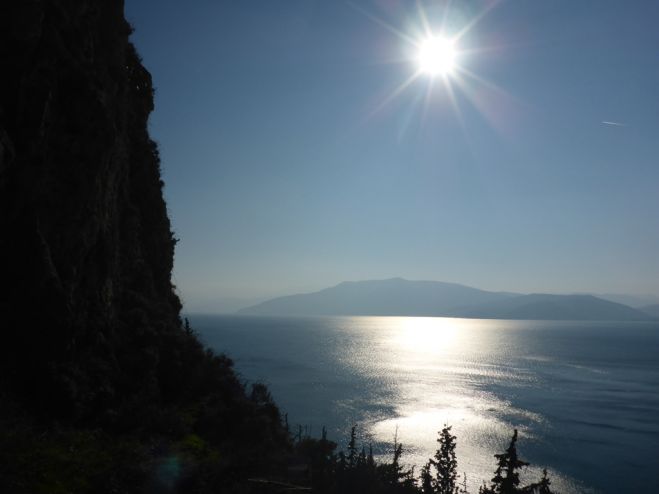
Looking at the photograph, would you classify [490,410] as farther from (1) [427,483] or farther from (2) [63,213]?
(2) [63,213]

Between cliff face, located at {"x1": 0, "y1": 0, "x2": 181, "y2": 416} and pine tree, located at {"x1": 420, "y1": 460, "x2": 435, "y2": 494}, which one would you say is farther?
pine tree, located at {"x1": 420, "y1": 460, "x2": 435, "y2": 494}

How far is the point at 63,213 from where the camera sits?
54.5 ft

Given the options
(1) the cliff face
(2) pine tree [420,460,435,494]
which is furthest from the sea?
(1) the cliff face

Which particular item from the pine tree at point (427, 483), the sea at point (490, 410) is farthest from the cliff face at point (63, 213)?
the sea at point (490, 410)

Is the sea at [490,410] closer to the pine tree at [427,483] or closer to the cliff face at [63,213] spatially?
the pine tree at [427,483]

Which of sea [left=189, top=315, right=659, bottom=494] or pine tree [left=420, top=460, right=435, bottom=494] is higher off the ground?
pine tree [left=420, top=460, right=435, bottom=494]

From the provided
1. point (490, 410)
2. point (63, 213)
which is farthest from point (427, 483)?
point (490, 410)

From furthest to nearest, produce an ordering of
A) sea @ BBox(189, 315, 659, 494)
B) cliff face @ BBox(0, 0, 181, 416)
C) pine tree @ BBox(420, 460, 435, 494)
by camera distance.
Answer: sea @ BBox(189, 315, 659, 494) < pine tree @ BBox(420, 460, 435, 494) < cliff face @ BBox(0, 0, 181, 416)

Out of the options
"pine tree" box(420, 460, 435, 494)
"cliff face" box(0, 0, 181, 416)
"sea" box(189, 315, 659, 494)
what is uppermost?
"cliff face" box(0, 0, 181, 416)

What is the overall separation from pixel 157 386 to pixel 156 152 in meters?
18.4

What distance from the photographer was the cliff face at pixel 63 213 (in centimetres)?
1538

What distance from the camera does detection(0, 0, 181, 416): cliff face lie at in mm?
15383

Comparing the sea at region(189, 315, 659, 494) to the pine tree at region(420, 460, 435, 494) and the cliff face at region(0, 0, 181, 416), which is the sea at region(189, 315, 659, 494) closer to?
the pine tree at region(420, 460, 435, 494)

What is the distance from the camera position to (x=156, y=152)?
3200 cm
